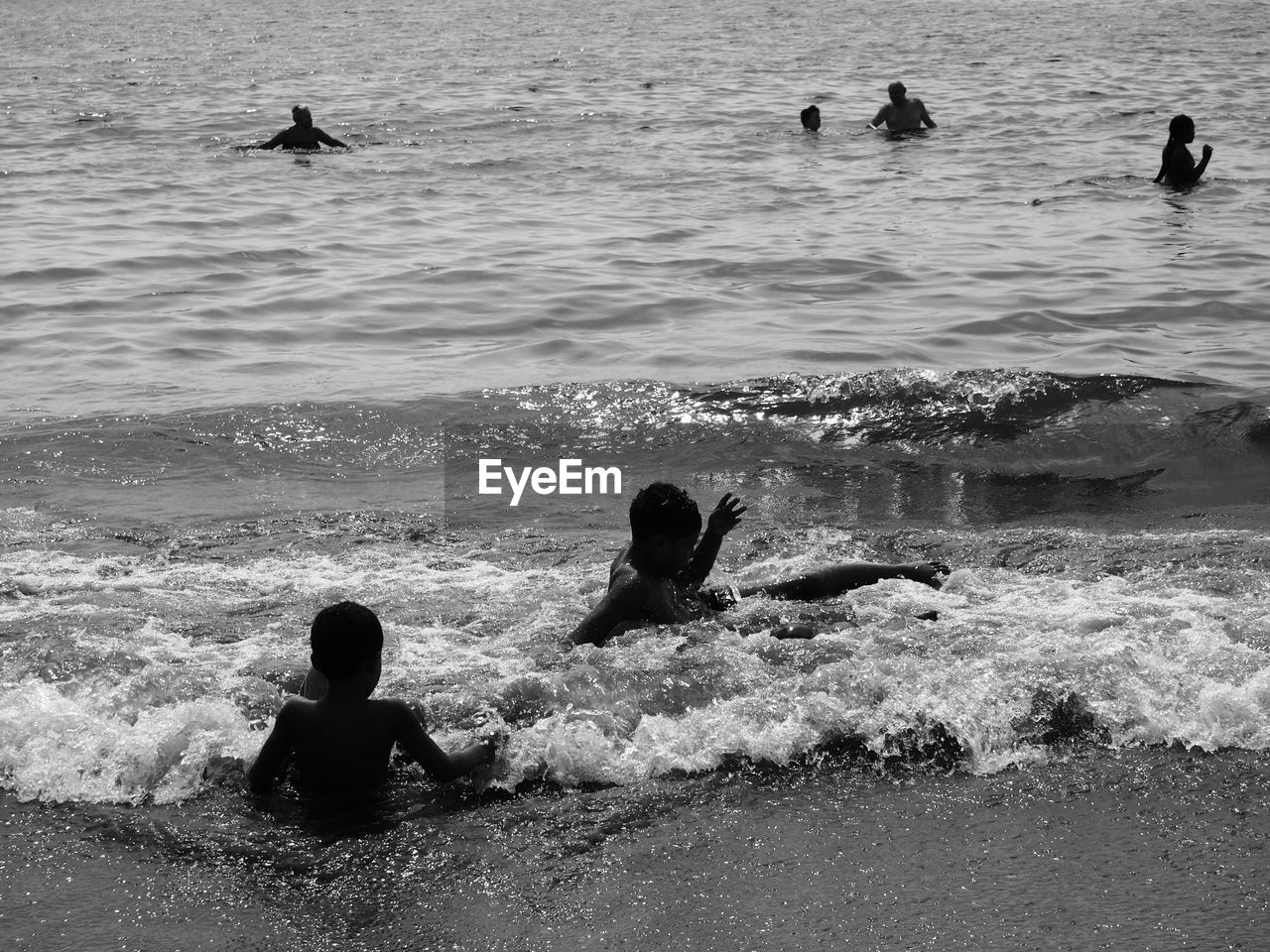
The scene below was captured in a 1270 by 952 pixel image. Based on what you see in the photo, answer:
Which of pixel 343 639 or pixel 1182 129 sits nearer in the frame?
pixel 343 639

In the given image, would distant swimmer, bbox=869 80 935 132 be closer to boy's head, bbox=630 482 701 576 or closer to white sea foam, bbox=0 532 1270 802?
white sea foam, bbox=0 532 1270 802

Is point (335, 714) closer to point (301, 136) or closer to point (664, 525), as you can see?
point (664, 525)

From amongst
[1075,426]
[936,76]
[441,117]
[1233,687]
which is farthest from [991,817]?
[936,76]

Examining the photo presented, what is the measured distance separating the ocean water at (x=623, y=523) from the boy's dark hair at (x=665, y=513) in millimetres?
437

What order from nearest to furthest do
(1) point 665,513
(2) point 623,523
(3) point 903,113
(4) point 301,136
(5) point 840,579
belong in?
(1) point 665,513, (5) point 840,579, (2) point 623,523, (4) point 301,136, (3) point 903,113

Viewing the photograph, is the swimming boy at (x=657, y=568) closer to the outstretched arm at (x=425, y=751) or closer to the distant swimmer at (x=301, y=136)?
the outstretched arm at (x=425, y=751)

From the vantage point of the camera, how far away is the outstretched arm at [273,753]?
4.66 meters

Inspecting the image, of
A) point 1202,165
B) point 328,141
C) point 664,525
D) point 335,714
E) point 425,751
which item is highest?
point 328,141

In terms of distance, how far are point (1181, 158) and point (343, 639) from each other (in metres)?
15.3

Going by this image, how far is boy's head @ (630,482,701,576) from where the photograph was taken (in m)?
5.94

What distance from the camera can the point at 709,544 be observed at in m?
6.33

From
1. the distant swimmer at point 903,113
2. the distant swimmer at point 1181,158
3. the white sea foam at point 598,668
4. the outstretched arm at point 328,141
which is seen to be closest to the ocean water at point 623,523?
the white sea foam at point 598,668

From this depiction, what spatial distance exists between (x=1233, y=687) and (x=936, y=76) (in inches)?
1029

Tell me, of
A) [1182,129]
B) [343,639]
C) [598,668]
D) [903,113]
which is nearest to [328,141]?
[903,113]
